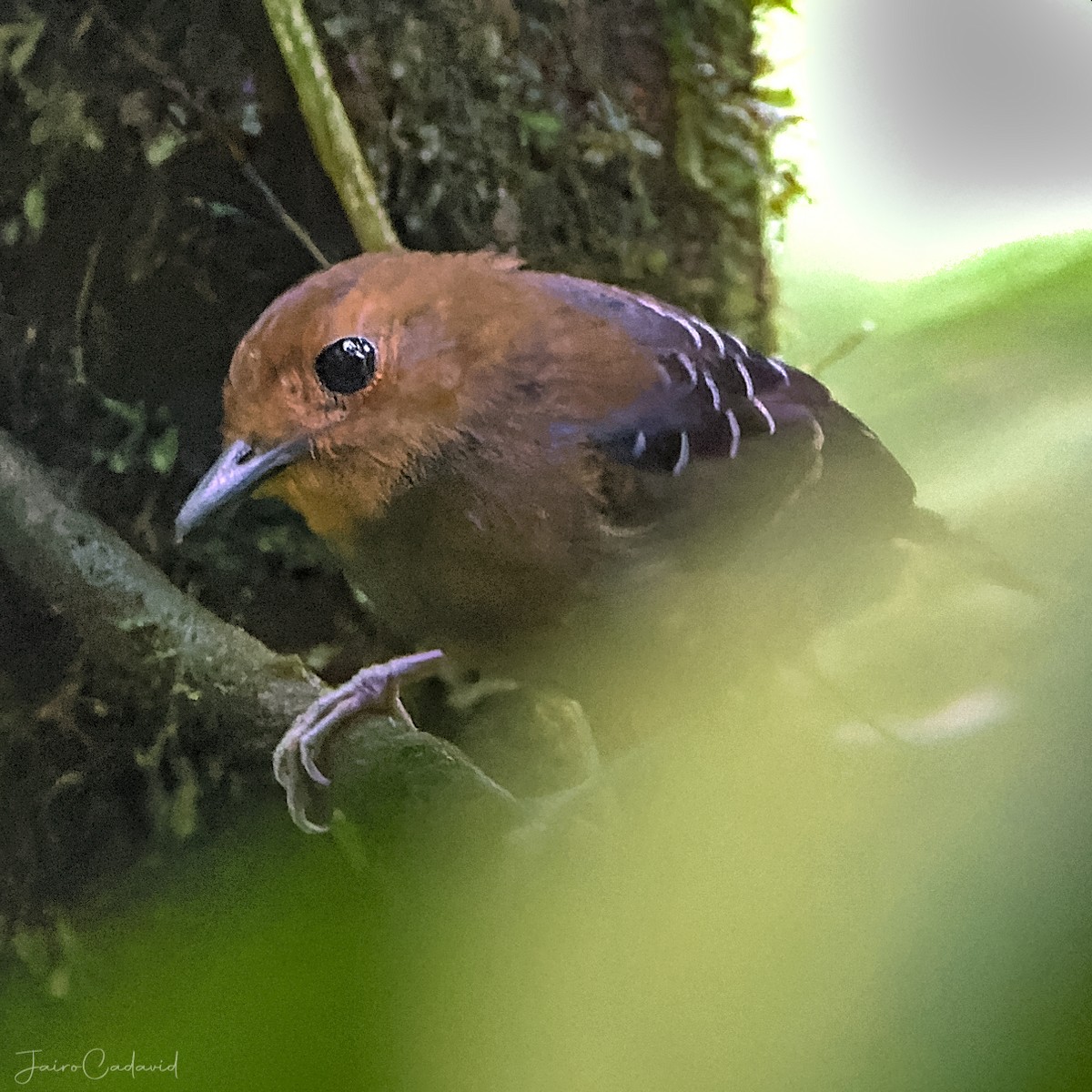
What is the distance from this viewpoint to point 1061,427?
0.66 meters

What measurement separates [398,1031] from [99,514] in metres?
0.38

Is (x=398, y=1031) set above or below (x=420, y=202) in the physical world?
below

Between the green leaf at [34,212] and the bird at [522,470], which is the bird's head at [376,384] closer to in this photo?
the bird at [522,470]

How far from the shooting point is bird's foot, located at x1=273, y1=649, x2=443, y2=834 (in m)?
0.67

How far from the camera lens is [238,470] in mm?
603

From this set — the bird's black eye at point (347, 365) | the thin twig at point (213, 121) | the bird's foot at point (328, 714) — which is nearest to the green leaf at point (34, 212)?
the thin twig at point (213, 121)

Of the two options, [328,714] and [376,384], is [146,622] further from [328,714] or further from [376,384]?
[376,384]

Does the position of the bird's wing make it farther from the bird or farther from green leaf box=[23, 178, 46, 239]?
green leaf box=[23, 178, 46, 239]

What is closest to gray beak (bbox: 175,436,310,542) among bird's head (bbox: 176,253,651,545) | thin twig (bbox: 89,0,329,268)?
bird's head (bbox: 176,253,651,545)

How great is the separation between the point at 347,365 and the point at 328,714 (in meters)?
0.24

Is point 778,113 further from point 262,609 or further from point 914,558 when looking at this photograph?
point 262,609

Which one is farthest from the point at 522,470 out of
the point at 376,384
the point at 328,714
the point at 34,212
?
the point at 34,212

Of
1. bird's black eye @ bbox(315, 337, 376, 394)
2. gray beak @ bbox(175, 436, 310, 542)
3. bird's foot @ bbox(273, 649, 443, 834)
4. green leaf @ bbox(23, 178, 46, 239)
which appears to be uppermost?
green leaf @ bbox(23, 178, 46, 239)

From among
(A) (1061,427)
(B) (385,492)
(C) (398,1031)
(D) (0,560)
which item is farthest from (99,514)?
(A) (1061,427)
